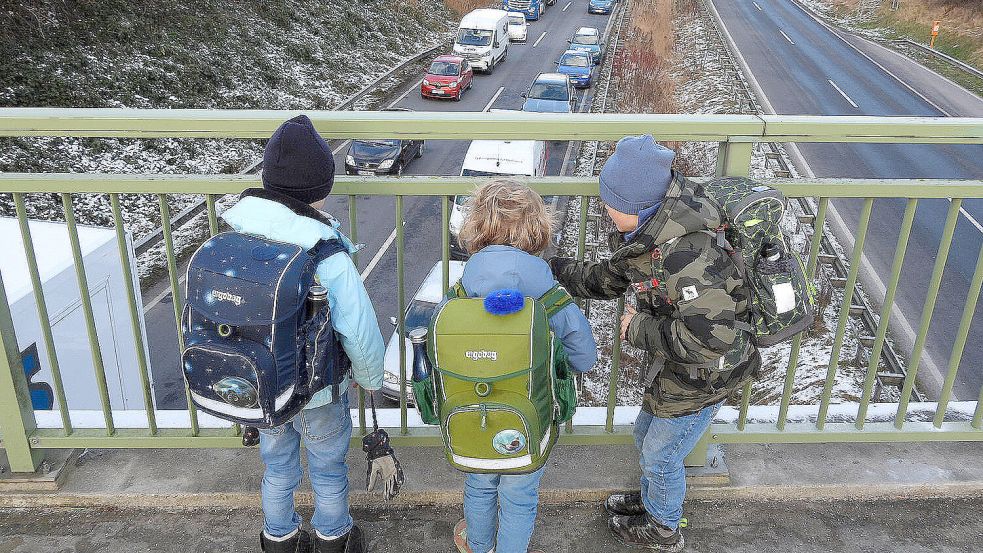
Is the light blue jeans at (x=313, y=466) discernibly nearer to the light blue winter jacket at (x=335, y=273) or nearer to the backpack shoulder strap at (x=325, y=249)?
the light blue winter jacket at (x=335, y=273)

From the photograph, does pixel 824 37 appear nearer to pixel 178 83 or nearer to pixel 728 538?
pixel 178 83

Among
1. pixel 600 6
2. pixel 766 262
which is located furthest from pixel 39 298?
pixel 600 6

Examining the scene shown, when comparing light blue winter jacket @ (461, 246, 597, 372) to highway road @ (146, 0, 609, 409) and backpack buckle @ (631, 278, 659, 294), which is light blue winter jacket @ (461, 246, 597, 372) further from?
highway road @ (146, 0, 609, 409)

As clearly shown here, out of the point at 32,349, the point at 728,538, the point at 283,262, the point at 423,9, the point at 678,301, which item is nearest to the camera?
the point at 283,262

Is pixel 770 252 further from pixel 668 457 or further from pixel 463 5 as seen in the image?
pixel 463 5

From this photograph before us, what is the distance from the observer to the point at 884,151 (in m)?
20.5

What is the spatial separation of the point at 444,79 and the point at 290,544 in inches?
942

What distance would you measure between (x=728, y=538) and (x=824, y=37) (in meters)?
41.5

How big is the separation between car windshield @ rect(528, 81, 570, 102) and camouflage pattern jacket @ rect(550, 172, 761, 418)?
21064 mm

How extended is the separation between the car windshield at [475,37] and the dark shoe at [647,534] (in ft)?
95.0

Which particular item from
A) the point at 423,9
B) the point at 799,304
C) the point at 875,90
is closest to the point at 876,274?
the point at 799,304

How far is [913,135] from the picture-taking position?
2.64m

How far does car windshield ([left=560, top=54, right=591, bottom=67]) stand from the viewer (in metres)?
28.4

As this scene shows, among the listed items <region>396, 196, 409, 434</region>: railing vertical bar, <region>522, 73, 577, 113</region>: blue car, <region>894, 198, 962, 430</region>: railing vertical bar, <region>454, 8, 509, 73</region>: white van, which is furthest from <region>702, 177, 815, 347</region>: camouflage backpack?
<region>454, 8, 509, 73</region>: white van
